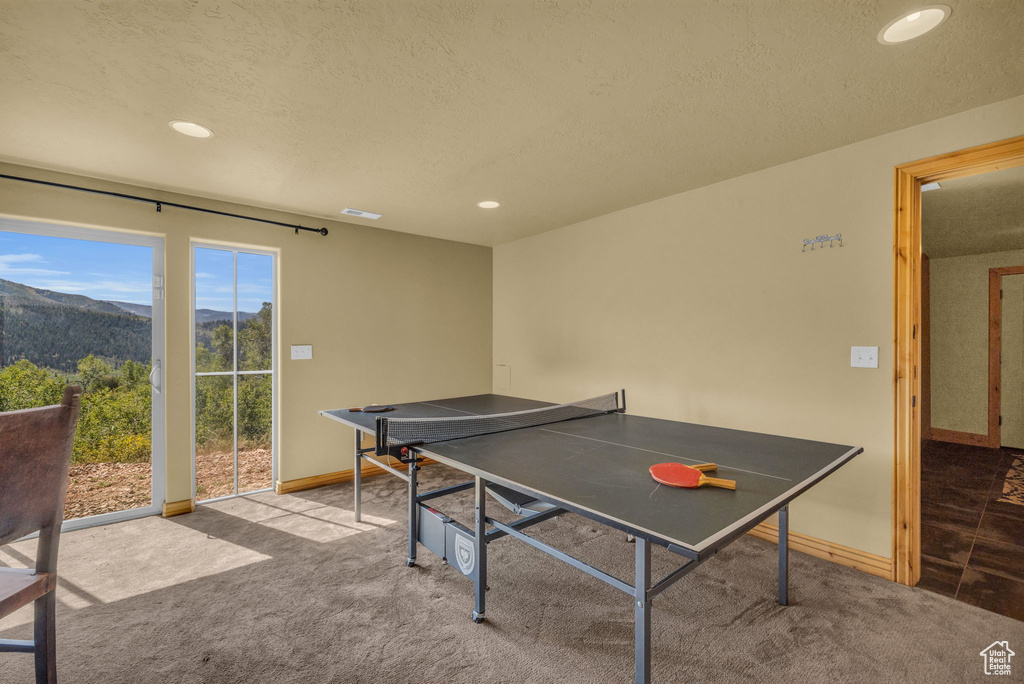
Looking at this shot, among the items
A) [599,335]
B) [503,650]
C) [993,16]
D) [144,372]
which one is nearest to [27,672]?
[503,650]

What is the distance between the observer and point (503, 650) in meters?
1.84

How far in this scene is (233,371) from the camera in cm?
368

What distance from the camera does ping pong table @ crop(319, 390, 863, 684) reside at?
125cm

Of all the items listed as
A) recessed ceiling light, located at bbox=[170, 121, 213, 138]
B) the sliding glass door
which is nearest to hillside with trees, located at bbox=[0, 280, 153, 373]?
the sliding glass door

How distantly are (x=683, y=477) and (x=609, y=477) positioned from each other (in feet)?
0.81

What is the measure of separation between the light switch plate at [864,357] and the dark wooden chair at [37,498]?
3523mm

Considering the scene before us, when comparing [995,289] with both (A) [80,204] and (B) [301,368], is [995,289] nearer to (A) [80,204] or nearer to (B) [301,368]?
(B) [301,368]

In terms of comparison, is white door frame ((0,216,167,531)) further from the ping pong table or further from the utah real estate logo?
the utah real estate logo

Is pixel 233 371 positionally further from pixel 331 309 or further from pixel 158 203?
pixel 158 203

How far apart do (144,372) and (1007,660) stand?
5039 mm

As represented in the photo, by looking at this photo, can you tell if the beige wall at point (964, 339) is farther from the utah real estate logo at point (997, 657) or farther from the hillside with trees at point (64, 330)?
the hillside with trees at point (64, 330)

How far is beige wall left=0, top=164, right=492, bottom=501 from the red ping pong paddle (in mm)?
3300

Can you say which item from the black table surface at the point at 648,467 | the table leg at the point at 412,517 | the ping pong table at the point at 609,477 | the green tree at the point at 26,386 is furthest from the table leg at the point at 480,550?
the green tree at the point at 26,386

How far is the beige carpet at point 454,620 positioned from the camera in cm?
172
